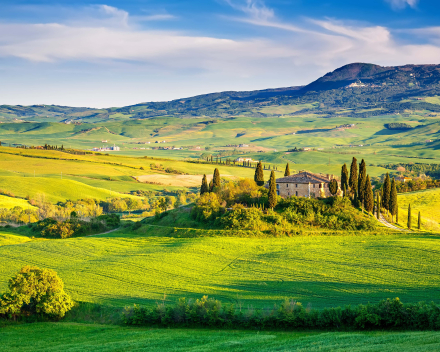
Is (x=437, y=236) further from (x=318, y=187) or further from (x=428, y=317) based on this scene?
(x=428, y=317)

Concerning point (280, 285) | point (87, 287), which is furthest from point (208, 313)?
point (87, 287)

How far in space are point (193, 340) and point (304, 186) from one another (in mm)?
52453

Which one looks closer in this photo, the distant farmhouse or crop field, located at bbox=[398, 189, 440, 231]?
crop field, located at bbox=[398, 189, 440, 231]

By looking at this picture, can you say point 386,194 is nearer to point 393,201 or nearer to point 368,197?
point 393,201

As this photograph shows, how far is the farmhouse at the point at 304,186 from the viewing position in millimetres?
81500

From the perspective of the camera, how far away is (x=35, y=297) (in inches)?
1608

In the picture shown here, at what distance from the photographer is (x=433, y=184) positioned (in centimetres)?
10812

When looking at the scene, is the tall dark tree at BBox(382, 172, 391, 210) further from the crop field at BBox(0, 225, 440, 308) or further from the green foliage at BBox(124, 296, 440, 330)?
the green foliage at BBox(124, 296, 440, 330)

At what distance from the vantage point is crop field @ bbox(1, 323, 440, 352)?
28.4m

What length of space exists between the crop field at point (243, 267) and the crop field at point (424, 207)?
41.4 feet

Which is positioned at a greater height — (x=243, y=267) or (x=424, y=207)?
(x=424, y=207)

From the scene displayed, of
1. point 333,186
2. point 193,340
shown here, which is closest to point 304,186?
point 333,186

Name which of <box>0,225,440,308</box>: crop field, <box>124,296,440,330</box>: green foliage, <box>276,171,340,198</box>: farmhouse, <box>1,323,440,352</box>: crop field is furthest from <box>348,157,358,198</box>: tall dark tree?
<box>1,323,440,352</box>: crop field

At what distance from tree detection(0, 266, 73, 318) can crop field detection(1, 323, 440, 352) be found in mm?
1931
